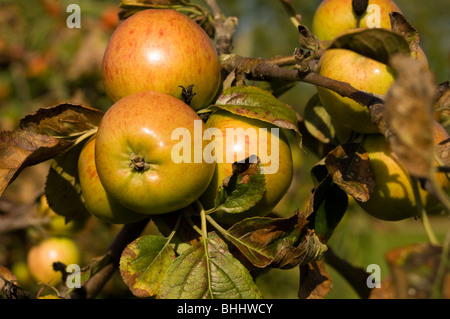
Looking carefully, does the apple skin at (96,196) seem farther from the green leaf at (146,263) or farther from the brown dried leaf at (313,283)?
the brown dried leaf at (313,283)

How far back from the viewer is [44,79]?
238cm

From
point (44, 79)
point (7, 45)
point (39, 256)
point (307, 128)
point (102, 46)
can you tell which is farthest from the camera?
point (7, 45)

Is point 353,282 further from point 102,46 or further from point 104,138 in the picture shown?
point 102,46

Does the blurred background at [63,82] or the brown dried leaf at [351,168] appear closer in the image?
the brown dried leaf at [351,168]

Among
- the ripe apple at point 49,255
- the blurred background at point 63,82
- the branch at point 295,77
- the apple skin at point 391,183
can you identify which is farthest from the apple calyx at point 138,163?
the blurred background at point 63,82

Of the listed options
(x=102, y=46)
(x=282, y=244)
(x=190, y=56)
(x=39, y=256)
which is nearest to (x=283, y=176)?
(x=282, y=244)

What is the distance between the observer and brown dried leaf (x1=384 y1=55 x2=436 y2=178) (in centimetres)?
37

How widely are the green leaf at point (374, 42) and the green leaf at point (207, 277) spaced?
295 mm

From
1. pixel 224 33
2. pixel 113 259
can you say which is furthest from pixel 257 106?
pixel 113 259

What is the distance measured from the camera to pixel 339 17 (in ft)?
2.75

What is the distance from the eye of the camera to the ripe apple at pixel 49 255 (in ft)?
4.29

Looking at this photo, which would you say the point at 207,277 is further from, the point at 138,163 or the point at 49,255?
the point at 49,255

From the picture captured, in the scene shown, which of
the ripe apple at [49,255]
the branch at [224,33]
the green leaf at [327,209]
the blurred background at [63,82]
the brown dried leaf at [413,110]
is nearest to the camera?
the brown dried leaf at [413,110]

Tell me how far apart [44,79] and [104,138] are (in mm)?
1968
